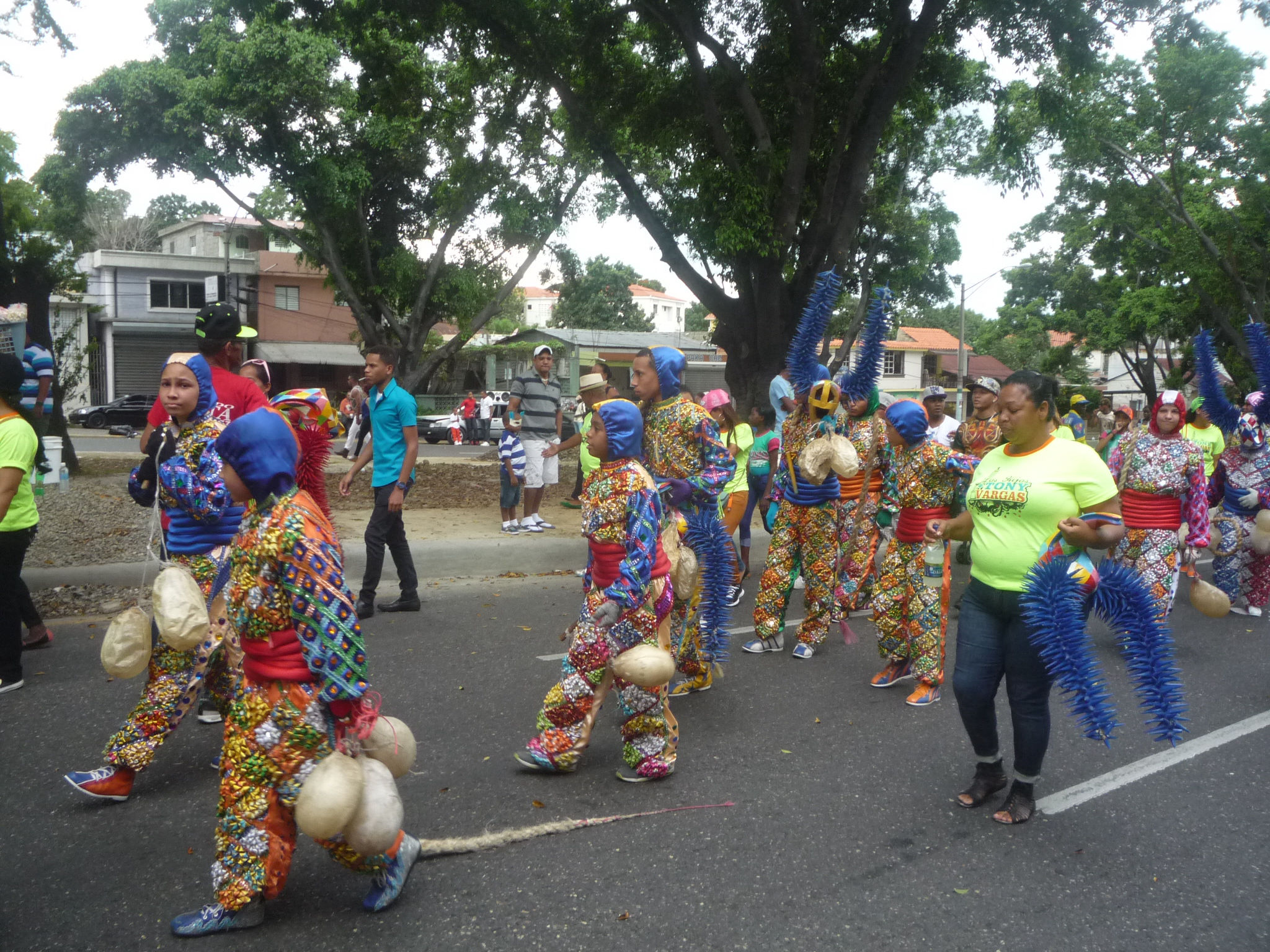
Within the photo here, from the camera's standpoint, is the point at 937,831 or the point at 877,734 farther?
the point at 877,734

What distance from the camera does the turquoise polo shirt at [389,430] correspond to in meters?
7.34

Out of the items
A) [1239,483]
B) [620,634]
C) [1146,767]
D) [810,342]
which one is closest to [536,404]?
[810,342]

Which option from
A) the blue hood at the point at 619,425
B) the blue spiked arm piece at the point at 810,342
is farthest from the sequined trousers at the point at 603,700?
the blue spiked arm piece at the point at 810,342

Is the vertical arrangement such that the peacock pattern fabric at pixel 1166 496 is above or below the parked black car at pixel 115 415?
above

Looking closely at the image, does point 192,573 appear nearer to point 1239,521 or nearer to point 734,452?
point 734,452

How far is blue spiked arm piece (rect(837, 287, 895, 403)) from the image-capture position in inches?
260

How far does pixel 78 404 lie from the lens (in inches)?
1619

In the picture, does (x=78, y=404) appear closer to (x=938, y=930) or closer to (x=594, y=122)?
(x=594, y=122)

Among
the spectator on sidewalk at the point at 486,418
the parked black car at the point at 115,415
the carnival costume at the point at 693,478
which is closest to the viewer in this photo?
the carnival costume at the point at 693,478

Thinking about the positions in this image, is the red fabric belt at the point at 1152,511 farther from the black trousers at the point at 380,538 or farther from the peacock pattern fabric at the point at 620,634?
the black trousers at the point at 380,538

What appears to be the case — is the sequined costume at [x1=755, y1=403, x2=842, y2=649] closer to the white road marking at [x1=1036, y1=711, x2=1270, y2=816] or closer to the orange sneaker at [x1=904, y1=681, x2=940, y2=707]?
the orange sneaker at [x1=904, y1=681, x2=940, y2=707]

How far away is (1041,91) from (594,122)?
5.94 m

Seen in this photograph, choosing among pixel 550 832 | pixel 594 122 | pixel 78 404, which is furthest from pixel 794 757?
pixel 78 404

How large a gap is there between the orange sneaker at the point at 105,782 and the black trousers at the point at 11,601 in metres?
1.74
